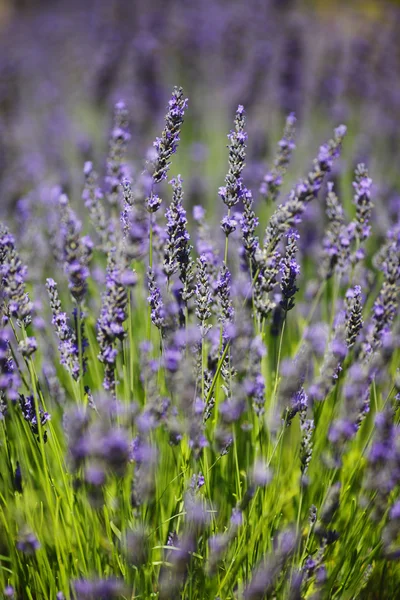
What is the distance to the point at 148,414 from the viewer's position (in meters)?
1.23

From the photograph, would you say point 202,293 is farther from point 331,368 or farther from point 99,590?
point 99,590

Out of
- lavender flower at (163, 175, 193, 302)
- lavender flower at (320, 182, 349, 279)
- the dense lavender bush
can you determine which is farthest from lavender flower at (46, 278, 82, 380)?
lavender flower at (320, 182, 349, 279)

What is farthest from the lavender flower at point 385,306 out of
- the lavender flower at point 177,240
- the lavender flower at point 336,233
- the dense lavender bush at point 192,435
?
the lavender flower at point 177,240

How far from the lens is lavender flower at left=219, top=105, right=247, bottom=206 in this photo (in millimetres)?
1355

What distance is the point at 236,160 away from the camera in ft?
4.46

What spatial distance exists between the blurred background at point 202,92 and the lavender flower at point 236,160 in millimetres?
1412

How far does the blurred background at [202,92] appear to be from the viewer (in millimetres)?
3791

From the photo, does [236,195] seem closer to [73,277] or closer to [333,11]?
[73,277]

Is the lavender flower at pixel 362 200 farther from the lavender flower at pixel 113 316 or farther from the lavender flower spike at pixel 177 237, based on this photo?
the lavender flower at pixel 113 316

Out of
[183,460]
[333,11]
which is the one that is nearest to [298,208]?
[183,460]

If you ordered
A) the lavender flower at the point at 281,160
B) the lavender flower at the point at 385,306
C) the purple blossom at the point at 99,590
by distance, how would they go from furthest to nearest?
the lavender flower at the point at 281,160
the lavender flower at the point at 385,306
the purple blossom at the point at 99,590

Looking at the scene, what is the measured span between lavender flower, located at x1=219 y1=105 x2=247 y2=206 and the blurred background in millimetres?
1412

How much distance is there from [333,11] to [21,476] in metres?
9.32

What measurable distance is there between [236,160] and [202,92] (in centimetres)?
440
